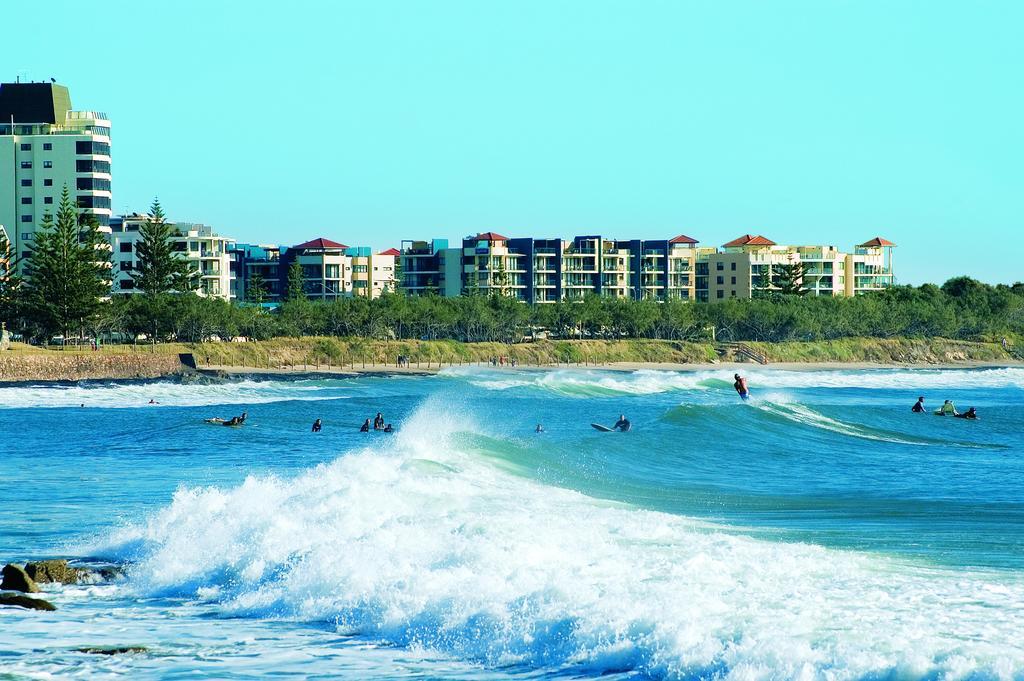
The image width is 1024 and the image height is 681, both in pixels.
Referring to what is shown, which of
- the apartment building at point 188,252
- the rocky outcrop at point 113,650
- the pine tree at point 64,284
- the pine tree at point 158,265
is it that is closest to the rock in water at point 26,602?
the rocky outcrop at point 113,650

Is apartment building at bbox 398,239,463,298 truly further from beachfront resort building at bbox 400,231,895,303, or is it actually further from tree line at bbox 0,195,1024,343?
tree line at bbox 0,195,1024,343

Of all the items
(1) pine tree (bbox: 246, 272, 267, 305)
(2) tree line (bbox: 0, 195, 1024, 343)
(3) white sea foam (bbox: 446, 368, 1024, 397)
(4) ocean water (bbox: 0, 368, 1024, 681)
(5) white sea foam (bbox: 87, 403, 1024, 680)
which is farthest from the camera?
(1) pine tree (bbox: 246, 272, 267, 305)

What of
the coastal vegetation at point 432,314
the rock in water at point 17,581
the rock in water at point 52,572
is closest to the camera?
the rock in water at point 17,581

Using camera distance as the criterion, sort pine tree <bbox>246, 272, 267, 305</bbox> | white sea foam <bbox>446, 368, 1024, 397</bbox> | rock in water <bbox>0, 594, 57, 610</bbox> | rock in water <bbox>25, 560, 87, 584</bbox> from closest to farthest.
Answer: rock in water <bbox>0, 594, 57, 610</bbox>, rock in water <bbox>25, 560, 87, 584</bbox>, white sea foam <bbox>446, 368, 1024, 397</bbox>, pine tree <bbox>246, 272, 267, 305</bbox>

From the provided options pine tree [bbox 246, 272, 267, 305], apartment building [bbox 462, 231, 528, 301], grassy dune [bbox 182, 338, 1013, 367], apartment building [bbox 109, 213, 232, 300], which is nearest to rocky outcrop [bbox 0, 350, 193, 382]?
grassy dune [bbox 182, 338, 1013, 367]

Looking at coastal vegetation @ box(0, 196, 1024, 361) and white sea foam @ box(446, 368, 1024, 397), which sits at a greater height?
coastal vegetation @ box(0, 196, 1024, 361)

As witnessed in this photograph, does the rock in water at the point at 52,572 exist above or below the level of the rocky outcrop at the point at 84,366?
below

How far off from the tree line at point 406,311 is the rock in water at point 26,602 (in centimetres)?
6329

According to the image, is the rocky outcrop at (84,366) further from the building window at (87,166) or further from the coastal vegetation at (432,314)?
the building window at (87,166)

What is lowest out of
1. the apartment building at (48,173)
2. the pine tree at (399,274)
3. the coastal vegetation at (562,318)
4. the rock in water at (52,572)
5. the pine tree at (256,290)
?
the rock in water at (52,572)

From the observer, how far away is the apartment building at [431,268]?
472 ft

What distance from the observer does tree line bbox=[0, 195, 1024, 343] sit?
7681 cm

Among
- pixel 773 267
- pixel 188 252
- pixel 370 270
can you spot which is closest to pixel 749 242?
pixel 773 267

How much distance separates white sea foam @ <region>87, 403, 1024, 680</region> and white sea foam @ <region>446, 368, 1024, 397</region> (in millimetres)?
48641
